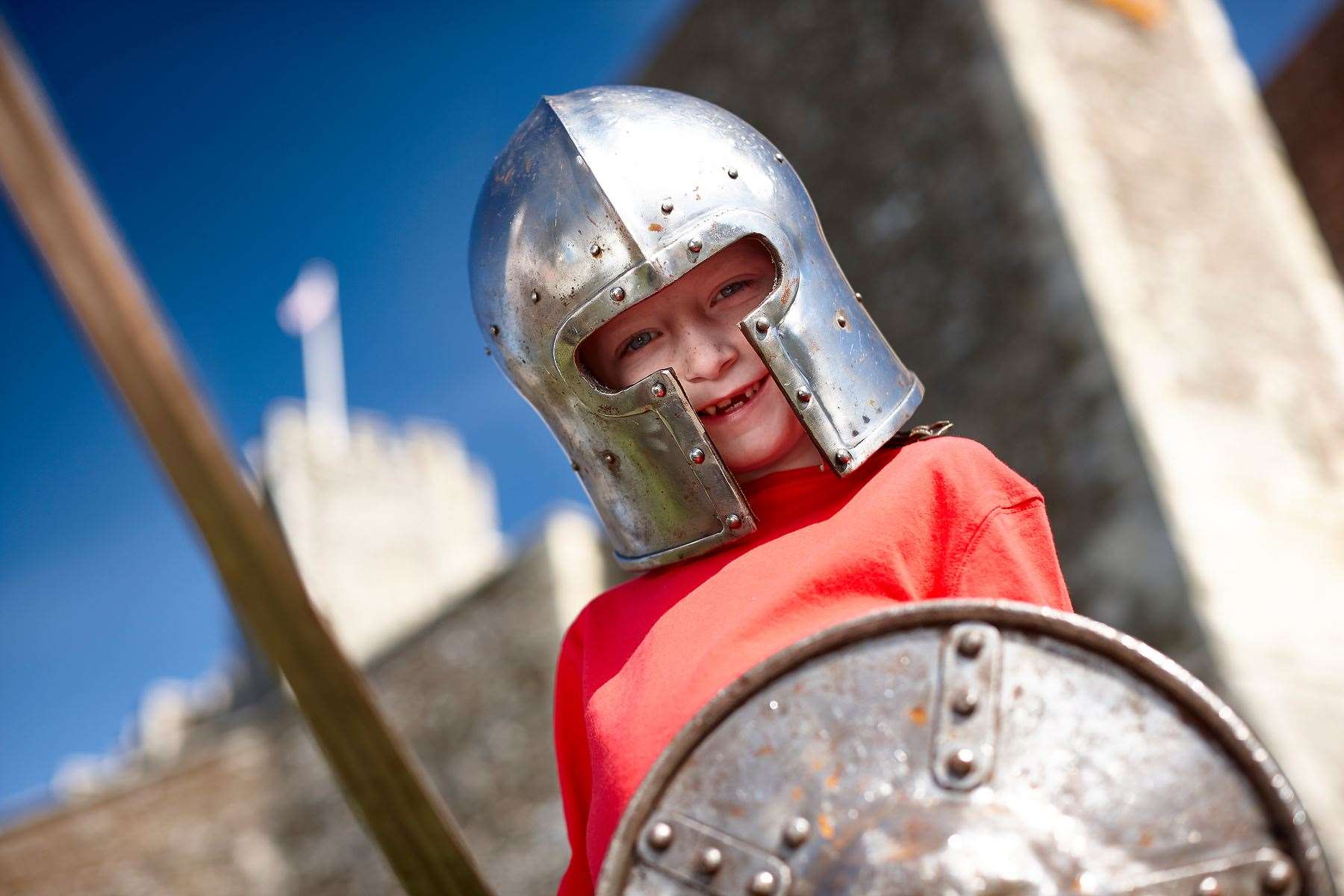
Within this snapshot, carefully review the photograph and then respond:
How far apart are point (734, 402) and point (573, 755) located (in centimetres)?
46

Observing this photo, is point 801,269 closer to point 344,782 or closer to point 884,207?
point 344,782

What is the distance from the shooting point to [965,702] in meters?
0.91

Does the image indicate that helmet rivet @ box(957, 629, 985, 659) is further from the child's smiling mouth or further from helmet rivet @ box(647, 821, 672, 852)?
the child's smiling mouth

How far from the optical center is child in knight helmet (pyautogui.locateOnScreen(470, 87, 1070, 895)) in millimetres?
1209

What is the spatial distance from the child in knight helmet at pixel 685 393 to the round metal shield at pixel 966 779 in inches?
9.0

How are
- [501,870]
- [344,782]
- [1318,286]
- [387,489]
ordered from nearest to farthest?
1. [344,782]
2. [1318,286]
3. [501,870]
4. [387,489]

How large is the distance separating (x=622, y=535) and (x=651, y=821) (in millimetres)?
603

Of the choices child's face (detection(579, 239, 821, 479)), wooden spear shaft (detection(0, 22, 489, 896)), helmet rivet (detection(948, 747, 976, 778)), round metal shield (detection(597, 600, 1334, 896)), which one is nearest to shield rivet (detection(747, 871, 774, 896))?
round metal shield (detection(597, 600, 1334, 896))

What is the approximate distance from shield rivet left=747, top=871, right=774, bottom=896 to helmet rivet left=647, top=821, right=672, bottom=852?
70 millimetres

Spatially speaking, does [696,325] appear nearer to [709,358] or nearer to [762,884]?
[709,358]

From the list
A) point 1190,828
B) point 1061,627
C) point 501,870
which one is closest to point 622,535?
point 1061,627

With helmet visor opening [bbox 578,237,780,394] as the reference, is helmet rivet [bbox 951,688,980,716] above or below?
below

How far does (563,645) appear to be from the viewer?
1.48 metres

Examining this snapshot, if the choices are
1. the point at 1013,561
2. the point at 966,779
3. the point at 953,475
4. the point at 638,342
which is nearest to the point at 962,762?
the point at 966,779
